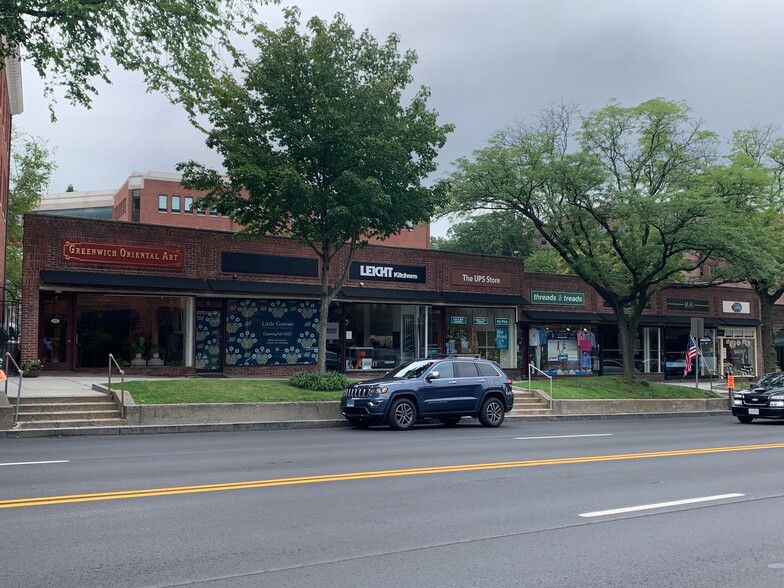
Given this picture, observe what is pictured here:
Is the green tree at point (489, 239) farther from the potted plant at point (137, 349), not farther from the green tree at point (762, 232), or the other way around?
the potted plant at point (137, 349)

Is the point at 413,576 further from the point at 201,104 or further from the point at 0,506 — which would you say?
the point at 201,104

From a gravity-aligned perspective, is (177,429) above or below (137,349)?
below

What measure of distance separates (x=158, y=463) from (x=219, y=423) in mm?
6648

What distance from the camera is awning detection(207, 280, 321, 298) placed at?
2658 centimetres

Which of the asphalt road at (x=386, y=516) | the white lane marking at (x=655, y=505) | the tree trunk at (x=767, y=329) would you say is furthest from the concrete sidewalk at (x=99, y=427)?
the tree trunk at (x=767, y=329)

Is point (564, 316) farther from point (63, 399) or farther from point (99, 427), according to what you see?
point (99, 427)

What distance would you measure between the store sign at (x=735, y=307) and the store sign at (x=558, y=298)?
12.0 metres

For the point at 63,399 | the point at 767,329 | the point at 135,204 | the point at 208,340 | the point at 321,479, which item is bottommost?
the point at 321,479

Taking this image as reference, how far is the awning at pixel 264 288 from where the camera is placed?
1046 inches

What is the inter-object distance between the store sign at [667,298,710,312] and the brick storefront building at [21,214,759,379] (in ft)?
16.7

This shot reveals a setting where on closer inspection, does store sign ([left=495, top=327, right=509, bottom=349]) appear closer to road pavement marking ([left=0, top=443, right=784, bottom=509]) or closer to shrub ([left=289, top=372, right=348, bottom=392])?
shrub ([left=289, top=372, right=348, bottom=392])

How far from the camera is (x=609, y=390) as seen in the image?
29.8 m

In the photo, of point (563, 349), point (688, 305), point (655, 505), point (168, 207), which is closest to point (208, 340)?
point (563, 349)

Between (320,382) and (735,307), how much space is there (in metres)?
31.9
